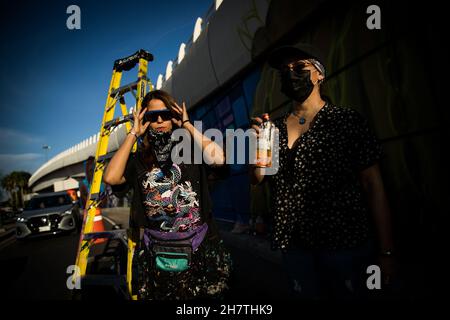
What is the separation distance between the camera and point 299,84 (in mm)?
1709

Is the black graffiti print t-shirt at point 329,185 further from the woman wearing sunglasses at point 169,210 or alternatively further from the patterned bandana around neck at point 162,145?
the patterned bandana around neck at point 162,145

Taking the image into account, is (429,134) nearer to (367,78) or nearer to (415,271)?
(367,78)

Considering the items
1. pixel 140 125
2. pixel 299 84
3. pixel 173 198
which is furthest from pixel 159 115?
pixel 299 84

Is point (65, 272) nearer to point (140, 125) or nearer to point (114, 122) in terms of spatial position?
point (114, 122)

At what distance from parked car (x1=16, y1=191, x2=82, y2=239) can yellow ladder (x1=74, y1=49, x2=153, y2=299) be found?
7.48m

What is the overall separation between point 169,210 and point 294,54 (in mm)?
1442

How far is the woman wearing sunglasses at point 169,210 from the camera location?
1.65 meters

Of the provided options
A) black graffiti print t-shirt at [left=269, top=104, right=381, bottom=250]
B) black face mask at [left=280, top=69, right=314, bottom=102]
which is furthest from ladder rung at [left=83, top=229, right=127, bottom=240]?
black face mask at [left=280, top=69, right=314, bottom=102]

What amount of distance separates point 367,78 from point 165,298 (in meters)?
4.39

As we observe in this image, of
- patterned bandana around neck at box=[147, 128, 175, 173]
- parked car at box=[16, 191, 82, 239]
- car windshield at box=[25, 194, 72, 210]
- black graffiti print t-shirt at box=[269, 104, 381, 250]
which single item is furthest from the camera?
car windshield at box=[25, 194, 72, 210]

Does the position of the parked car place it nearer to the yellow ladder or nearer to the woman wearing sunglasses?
the yellow ladder

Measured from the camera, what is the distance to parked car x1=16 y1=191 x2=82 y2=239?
8.77 metres

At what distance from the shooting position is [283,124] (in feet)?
5.83

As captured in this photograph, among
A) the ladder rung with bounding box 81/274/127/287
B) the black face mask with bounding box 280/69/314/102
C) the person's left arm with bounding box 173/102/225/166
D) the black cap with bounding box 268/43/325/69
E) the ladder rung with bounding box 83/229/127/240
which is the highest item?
the black cap with bounding box 268/43/325/69
